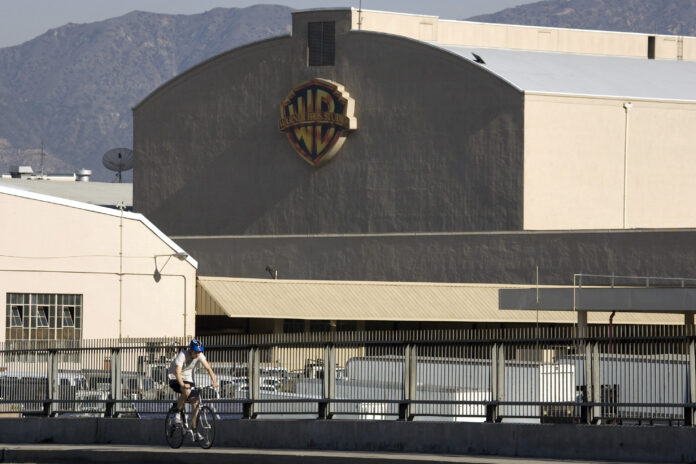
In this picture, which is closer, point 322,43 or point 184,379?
point 184,379

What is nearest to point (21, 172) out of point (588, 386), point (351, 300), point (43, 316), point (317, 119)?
point (317, 119)

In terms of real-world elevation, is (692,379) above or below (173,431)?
above

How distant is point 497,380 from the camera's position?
2589 cm

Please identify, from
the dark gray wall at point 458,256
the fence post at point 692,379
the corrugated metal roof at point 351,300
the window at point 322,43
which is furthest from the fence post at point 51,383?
the window at point 322,43

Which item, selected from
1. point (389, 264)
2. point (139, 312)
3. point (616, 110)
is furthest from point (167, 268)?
point (616, 110)

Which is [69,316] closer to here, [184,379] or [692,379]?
[184,379]

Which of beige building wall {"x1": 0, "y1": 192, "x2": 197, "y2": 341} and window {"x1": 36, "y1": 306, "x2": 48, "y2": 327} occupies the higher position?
beige building wall {"x1": 0, "y1": 192, "x2": 197, "y2": 341}

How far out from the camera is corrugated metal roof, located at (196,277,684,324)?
6247cm

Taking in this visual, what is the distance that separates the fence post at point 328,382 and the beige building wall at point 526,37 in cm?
4764

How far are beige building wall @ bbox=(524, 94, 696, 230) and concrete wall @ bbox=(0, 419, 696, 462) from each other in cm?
3777

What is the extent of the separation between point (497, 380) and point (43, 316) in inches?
1271

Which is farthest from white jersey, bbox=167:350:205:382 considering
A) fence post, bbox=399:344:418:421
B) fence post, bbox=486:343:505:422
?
fence post, bbox=486:343:505:422

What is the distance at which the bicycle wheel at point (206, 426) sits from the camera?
2727cm

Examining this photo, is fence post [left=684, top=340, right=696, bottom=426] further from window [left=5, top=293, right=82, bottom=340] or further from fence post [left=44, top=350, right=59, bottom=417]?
window [left=5, top=293, right=82, bottom=340]
